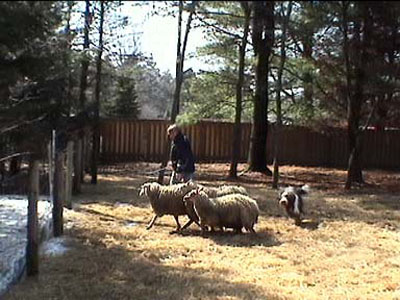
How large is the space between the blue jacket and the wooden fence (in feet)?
37.2

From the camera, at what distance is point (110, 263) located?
7.28 meters

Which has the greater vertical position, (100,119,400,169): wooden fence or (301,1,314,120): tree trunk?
(301,1,314,120): tree trunk

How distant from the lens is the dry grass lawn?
6246 millimetres

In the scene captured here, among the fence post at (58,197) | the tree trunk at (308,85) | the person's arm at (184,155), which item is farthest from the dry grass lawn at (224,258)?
the tree trunk at (308,85)

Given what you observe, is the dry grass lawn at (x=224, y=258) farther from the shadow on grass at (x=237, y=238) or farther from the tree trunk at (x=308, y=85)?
the tree trunk at (x=308, y=85)

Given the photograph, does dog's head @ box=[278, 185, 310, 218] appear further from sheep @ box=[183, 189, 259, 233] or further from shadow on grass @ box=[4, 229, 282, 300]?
shadow on grass @ box=[4, 229, 282, 300]

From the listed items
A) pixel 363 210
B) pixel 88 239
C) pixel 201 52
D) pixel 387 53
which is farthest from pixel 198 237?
pixel 201 52

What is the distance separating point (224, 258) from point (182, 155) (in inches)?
125

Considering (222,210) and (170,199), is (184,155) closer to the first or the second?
(170,199)

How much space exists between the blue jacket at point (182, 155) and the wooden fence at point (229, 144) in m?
11.3

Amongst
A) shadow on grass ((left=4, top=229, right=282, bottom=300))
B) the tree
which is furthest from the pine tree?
shadow on grass ((left=4, top=229, right=282, bottom=300))

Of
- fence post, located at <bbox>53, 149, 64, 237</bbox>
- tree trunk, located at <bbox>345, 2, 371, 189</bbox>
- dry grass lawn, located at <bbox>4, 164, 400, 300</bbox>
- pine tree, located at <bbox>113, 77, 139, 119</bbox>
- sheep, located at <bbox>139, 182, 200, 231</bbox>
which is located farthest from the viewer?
pine tree, located at <bbox>113, 77, 139, 119</bbox>

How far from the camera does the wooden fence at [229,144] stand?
886 inches

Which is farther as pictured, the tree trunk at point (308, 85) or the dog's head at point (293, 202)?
the tree trunk at point (308, 85)
